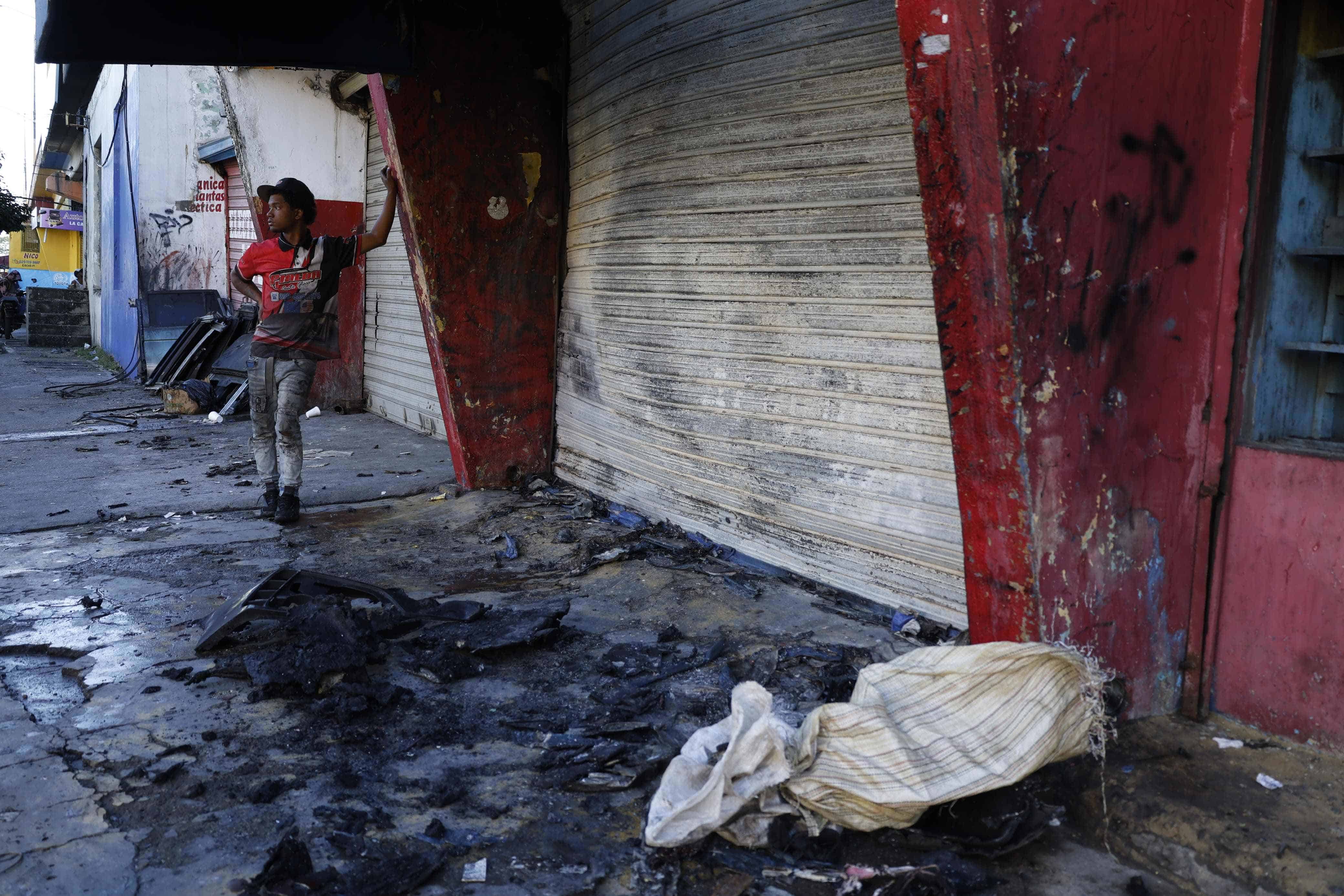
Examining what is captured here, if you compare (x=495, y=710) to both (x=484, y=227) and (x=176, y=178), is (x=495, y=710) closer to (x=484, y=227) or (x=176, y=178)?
(x=484, y=227)

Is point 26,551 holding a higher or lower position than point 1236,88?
lower

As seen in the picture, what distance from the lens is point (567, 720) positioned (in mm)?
3189

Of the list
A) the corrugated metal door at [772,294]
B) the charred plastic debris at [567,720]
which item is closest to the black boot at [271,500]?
the charred plastic debris at [567,720]

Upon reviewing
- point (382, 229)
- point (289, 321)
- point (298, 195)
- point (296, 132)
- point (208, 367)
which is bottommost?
point (208, 367)

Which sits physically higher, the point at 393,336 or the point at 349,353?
the point at 393,336

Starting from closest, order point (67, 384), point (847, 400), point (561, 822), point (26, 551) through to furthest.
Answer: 1. point (561, 822)
2. point (847, 400)
3. point (26, 551)
4. point (67, 384)

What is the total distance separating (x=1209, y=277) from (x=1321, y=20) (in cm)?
73

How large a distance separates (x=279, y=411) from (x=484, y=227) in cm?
165

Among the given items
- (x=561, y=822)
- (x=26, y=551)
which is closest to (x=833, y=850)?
(x=561, y=822)

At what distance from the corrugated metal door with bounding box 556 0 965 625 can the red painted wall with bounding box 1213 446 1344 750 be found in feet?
3.23

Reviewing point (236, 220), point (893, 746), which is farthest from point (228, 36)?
point (236, 220)

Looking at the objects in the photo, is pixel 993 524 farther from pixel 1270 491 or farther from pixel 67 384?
pixel 67 384

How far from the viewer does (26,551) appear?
5.11m

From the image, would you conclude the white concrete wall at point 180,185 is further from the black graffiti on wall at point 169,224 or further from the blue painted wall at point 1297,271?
the blue painted wall at point 1297,271
